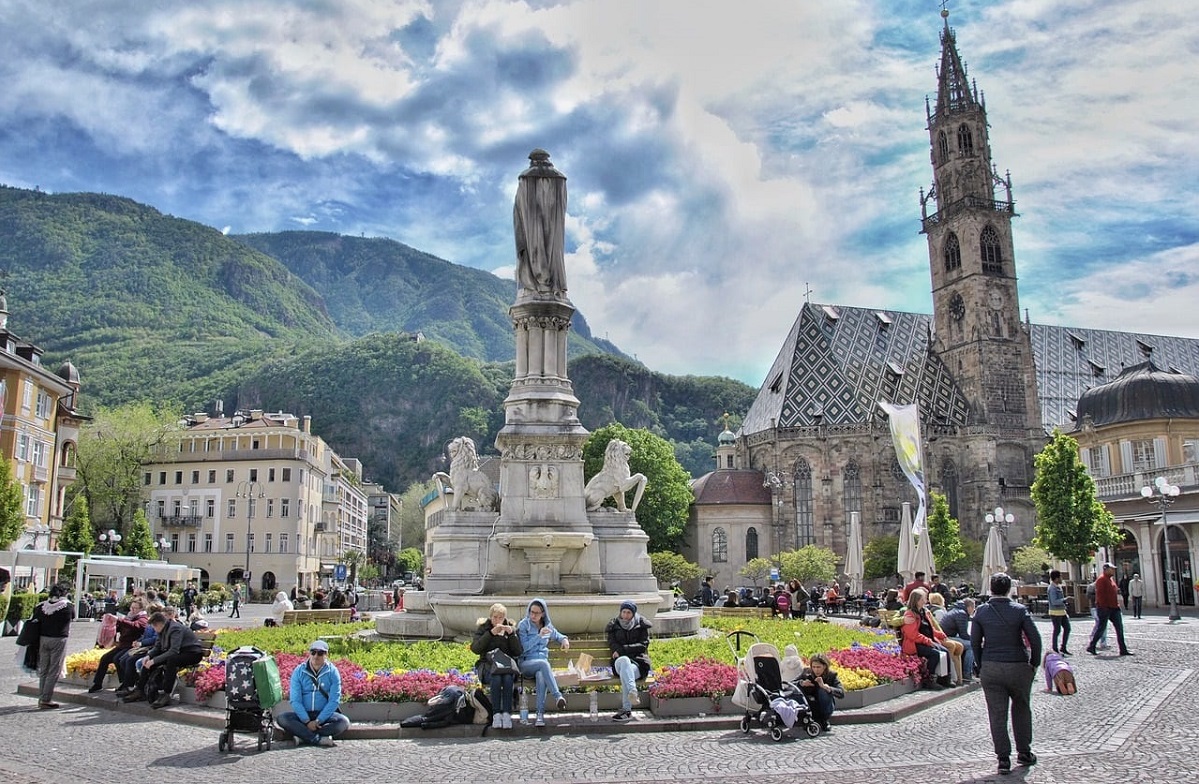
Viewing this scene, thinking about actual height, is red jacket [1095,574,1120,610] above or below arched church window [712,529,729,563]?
below

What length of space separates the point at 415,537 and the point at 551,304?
101 m

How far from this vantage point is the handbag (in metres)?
10.1

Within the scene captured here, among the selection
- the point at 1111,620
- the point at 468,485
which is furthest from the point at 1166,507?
the point at 468,485

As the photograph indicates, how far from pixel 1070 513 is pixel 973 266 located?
4071cm

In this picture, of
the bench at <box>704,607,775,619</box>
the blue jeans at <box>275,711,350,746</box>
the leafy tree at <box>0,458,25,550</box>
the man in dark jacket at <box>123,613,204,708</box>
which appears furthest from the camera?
the leafy tree at <box>0,458,25,550</box>

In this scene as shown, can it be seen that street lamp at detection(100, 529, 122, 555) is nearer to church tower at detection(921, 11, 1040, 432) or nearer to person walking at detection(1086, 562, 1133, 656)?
person walking at detection(1086, 562, 1133, 656)

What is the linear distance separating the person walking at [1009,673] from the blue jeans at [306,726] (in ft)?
20.0

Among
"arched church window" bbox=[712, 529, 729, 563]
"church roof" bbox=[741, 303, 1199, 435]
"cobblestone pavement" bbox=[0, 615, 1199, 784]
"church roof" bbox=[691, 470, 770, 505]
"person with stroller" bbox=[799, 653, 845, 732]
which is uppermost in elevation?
"church roof" bbox=[741, 303, 1199, 435]

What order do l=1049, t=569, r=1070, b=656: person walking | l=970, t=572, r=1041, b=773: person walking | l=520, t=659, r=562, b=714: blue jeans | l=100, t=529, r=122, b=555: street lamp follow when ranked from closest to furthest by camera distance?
l=970, t=572, r=1041, b=773: person walking
l=520, t=659, r=562, b=714: blue jeans
l=1049, t=569, r=1070, b=656: person walking
l=100, t=529, r=122, b=555: street lamp

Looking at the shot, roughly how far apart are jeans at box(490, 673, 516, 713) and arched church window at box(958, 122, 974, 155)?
74912 mm

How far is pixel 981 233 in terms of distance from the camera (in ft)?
243

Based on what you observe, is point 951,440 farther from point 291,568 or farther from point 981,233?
point 291,568

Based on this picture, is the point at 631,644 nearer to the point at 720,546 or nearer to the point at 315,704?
the point at 315,704

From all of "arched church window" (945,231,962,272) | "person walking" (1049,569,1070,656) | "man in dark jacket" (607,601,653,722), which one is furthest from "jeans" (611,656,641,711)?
"arched church window" (945,231,962,272)
